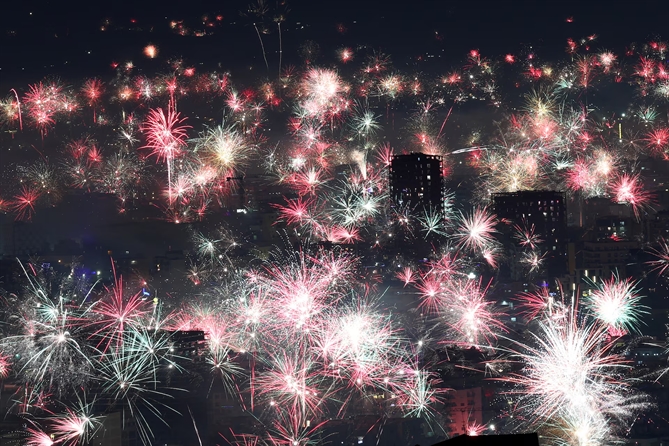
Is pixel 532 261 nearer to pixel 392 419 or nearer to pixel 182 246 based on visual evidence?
pixel 182 246

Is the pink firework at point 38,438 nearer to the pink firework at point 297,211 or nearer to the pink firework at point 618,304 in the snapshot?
the pink firework at point 618,304

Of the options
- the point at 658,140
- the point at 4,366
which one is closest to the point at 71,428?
the point at 4,366

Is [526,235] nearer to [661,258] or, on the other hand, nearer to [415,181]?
[661,258]

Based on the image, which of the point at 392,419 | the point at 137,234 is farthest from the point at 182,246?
the point at 392,419

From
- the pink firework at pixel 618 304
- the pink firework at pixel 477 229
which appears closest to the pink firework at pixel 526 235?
the pink firework at pixel 477 229

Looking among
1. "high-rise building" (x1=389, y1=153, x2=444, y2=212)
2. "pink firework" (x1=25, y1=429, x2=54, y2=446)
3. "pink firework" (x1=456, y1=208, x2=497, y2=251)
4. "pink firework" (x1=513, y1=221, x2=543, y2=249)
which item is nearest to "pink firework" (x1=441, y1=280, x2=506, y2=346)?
"pink firework" (x1=456, y1=208, x2=497, y2=251)
